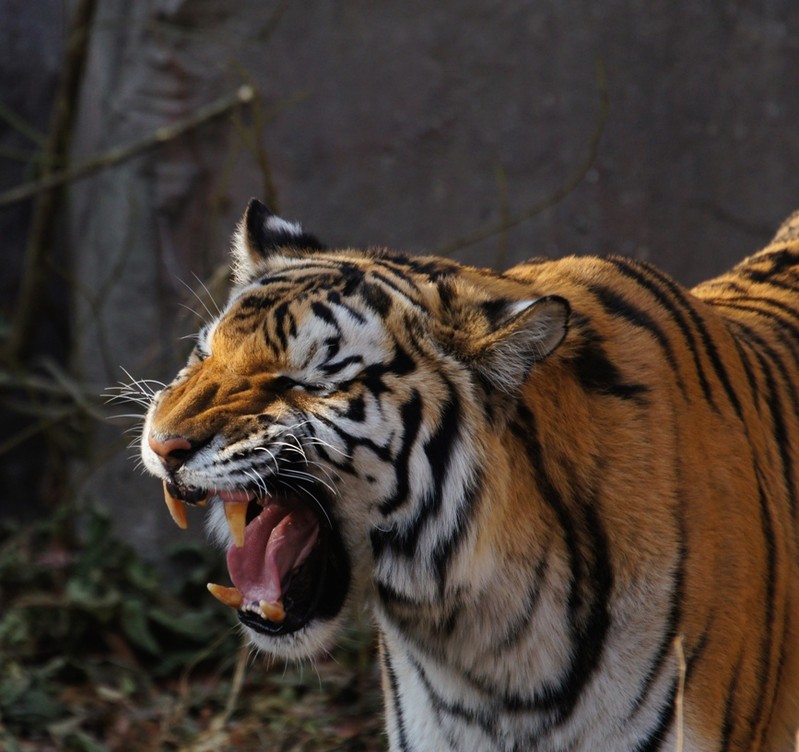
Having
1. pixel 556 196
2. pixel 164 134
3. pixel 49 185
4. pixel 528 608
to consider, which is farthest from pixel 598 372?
pixel 49 185

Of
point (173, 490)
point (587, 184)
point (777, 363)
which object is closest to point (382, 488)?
point (173, 490)

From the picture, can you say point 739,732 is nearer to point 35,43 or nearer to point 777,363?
A: point 777,363

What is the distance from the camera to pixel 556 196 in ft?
12.8

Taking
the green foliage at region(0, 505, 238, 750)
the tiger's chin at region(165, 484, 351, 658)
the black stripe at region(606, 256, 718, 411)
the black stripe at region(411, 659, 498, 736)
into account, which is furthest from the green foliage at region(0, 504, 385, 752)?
→ the black stripe at region(606, 256, 718, 411)

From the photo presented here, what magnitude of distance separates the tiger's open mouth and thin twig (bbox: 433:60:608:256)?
197 centimetres

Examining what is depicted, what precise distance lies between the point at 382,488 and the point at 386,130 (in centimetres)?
242

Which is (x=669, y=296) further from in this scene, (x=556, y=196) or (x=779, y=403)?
(x=556, y=196)

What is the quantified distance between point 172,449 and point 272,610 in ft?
1.04

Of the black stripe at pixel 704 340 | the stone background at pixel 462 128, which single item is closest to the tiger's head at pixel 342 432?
the black stripe at pixel 704 340

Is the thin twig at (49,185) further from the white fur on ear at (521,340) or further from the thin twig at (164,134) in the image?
the white fur on ear at (521,340)

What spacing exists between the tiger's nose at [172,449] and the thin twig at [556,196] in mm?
2113

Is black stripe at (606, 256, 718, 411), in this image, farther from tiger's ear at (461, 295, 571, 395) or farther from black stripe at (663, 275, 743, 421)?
tiger's ear at (461, 295, 571, 395)

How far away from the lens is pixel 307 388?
6.38ft

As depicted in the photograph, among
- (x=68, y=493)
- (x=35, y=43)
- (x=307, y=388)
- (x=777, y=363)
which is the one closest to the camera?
(x=307, y=388)
